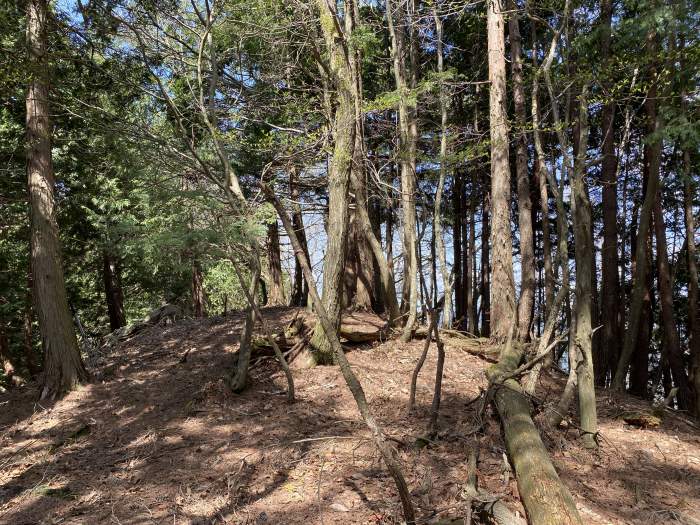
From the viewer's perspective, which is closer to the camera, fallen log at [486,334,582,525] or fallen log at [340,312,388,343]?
fallen log at [486,334,582,525]

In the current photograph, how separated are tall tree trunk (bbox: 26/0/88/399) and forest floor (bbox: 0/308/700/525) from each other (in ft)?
1.50

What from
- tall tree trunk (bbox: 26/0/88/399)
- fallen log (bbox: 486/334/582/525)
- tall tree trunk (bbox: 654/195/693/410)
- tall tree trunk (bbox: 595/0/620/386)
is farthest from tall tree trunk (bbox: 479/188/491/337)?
tall tree trunk (bbox: 26/0/88/399)

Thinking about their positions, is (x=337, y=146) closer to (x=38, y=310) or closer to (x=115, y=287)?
(x=38, y=310)

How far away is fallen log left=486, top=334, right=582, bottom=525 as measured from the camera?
3.15 meters

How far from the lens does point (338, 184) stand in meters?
6.95

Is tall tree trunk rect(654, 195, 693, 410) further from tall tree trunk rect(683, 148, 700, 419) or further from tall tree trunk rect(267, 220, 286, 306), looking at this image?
tall tree trunk rect(267, 220, 286, 306)

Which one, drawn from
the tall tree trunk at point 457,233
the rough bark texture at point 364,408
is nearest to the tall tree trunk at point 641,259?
the rough bark texture at point 364,408

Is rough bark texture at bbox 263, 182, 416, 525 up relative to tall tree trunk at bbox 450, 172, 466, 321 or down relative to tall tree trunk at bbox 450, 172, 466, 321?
down

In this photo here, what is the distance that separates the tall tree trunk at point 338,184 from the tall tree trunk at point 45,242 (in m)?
4.03

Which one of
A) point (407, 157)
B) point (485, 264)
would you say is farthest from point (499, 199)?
point (485, 264)

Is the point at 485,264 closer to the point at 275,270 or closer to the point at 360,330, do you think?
the point at 275,270

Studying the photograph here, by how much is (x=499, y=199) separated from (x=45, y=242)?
7.94m

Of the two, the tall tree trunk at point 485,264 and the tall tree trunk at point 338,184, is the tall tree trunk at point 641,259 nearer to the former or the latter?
the tall tree trunk at point 338,184

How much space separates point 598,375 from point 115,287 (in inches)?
603
